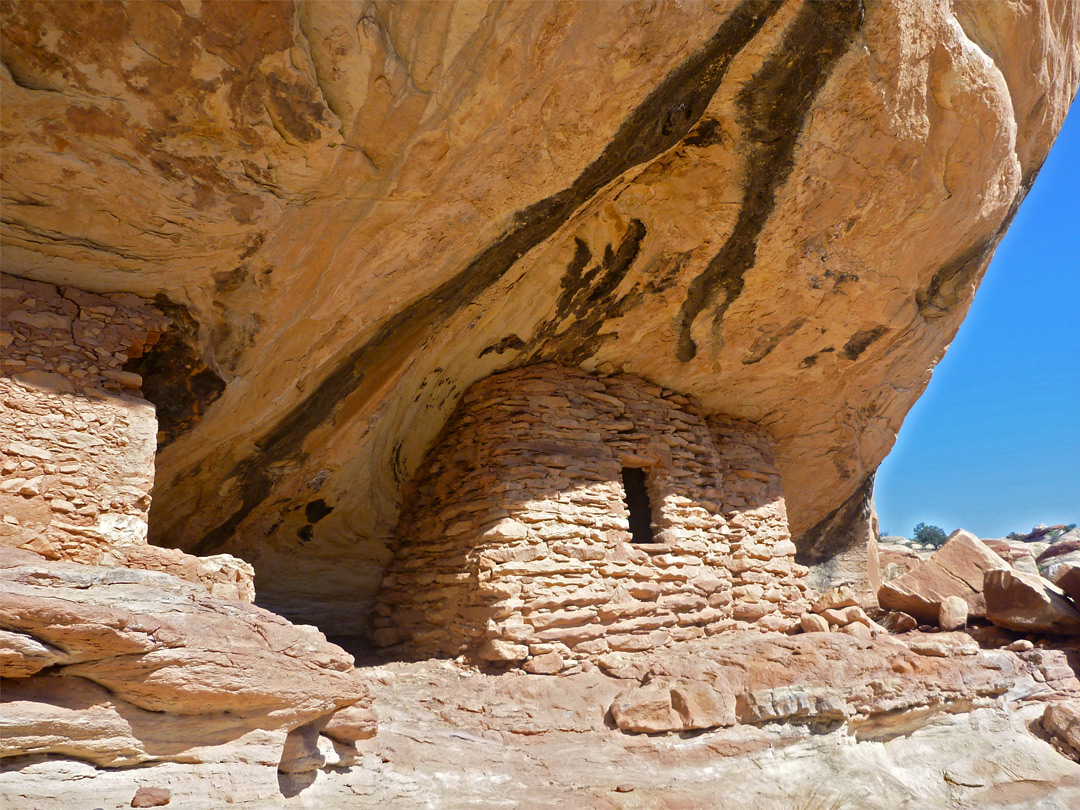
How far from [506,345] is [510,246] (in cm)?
111

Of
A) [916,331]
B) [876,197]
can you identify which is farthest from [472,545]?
[916,331]

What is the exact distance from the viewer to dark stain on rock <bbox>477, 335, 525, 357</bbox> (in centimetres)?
544

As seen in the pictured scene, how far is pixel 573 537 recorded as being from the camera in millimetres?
5066

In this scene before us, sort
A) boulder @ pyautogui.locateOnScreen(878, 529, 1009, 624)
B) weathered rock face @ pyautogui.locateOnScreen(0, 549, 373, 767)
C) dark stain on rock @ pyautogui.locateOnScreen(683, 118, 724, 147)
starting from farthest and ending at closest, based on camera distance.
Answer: boulder @ pyautogui.locateOnScreen(878, 529, 1009, 624) → dark stain on rock @ pyautogui.locateOnScreen(683, 118, 724, 147) → weathered rock face @ pyautogui.locateOnScreen(0, 549, 373, 767)

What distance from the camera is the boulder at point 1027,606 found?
247 inches

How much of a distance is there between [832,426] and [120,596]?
643cm

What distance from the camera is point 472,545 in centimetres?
507

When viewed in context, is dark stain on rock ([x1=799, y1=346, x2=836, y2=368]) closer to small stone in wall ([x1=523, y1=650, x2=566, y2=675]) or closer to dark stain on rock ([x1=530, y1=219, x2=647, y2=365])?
dark stain on rock ([x1=530, y1=219, x2=647, y2=365])

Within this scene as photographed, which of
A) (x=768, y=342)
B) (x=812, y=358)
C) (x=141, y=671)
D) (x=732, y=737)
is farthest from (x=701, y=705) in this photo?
(x=812, y=358)

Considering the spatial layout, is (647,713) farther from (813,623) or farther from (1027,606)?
(1027,606)

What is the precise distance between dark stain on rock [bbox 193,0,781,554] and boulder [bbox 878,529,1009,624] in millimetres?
4620

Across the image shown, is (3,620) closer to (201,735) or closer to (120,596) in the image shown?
(120,596)

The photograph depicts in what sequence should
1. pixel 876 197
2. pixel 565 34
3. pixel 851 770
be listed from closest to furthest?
pixel 565 34
pixel 851 770
pixel 876 197

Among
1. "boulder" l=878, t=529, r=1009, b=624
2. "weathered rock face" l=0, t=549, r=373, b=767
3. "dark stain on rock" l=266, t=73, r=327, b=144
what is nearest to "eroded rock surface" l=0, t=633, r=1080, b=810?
"weathered rock face" l=0, t=549, r=373, b=767
